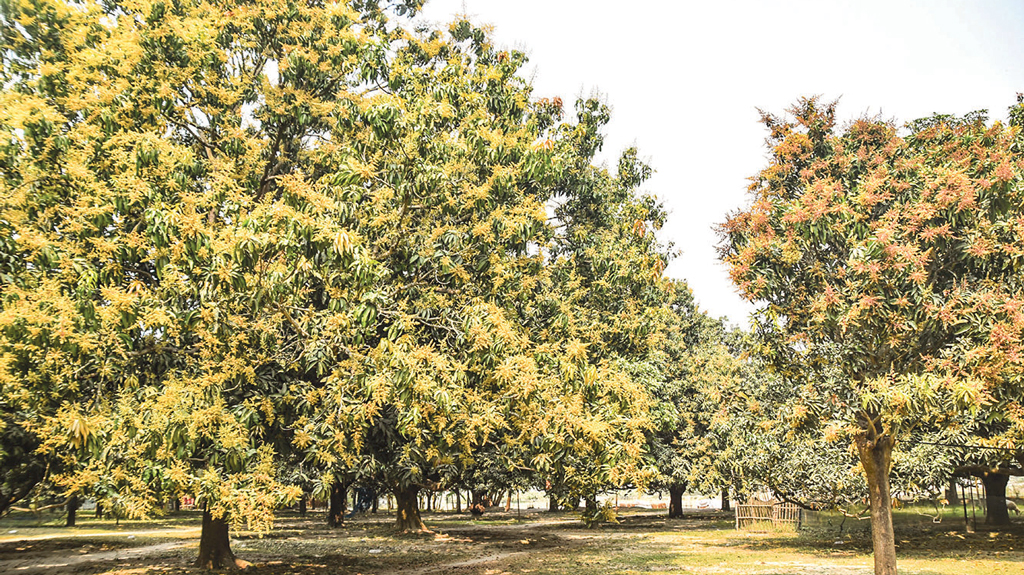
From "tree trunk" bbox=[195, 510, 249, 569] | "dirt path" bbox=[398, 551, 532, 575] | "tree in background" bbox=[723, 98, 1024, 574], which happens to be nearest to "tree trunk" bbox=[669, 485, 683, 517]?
"dirt path" bbox=[398, 551, 532, 575]

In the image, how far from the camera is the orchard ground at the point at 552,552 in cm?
1541

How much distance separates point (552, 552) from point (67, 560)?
13.5 m

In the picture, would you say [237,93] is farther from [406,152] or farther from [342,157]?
[406,152]

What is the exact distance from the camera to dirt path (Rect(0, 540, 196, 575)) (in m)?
15.7

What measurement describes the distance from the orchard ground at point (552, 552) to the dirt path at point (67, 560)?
0.09 ft

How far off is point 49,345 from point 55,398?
1167 mm

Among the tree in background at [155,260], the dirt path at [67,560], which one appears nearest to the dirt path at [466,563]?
the tree in background at [155,260]

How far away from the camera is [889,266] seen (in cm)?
975

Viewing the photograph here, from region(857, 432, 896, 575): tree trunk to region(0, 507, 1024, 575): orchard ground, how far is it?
10.9ft

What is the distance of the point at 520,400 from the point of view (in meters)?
9.06

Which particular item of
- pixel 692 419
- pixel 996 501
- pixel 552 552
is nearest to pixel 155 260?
pixel 552 552

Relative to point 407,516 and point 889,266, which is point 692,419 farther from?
point 889,266

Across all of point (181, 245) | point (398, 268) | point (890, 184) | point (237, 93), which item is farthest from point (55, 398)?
point (890, 184)

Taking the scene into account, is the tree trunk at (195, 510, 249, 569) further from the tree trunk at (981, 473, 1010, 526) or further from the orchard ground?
the tree trunk at (981, 473, 1010, 526)
